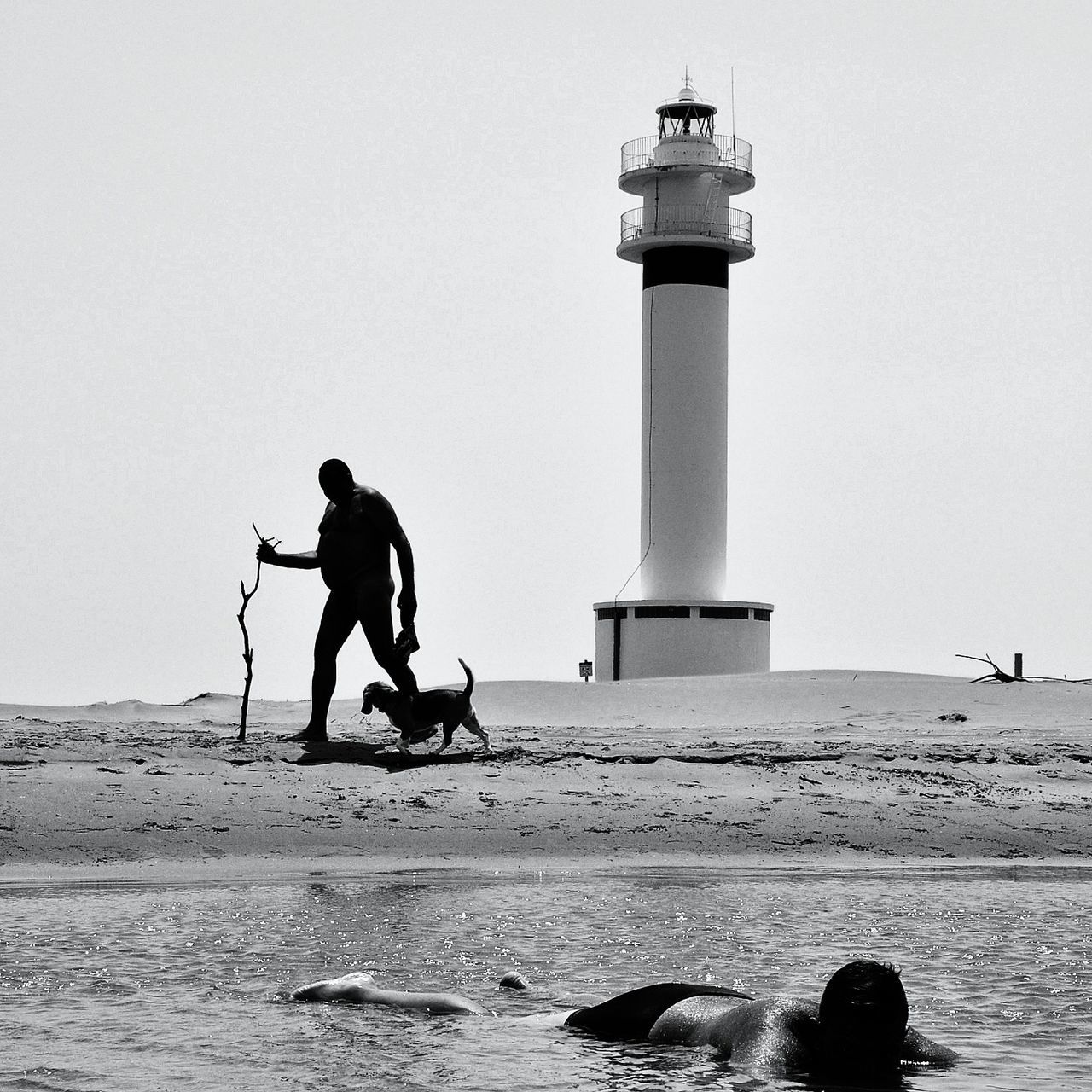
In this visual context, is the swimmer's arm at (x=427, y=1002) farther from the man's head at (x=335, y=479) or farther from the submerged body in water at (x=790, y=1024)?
the man's head at (x=335, y=479)

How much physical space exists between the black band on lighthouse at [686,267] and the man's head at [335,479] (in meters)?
17.6

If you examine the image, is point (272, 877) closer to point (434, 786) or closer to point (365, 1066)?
point (434, 786)

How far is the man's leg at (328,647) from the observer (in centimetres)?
1309

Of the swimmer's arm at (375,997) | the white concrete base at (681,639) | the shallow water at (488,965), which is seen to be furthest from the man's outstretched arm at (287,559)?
the white concrete base at (681,639)

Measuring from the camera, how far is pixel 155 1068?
4418 millimetres

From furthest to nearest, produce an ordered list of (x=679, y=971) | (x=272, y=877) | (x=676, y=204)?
(x=676, y=204)
(x=272, y=877)
(x=679, y=971)

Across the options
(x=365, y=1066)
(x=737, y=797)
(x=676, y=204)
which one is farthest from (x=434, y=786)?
(x=676, y=204)

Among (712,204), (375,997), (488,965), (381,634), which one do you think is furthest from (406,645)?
(712,204)

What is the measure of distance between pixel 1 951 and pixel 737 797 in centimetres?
659

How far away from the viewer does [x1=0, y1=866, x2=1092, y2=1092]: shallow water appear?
452 centimetres

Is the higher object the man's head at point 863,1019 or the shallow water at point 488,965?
the man's head at point 863,1019

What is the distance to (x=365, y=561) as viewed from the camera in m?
12.9

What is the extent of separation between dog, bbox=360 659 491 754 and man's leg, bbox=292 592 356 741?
1.90 feet

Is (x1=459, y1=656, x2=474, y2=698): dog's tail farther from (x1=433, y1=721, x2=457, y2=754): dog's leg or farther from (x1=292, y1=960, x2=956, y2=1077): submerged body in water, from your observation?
(x1=292, y1=960, x2=956, y2=1077): submerged body in water
